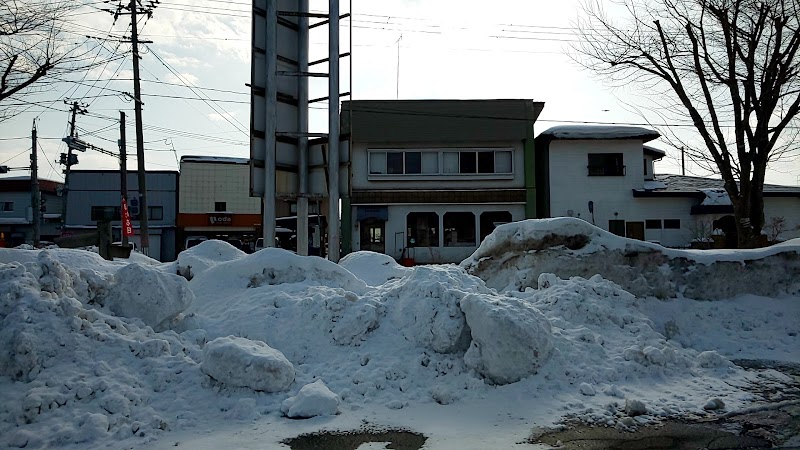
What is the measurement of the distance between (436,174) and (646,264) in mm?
18056

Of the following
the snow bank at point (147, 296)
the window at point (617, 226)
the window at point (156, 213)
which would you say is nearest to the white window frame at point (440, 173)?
the window at point (617, 226)

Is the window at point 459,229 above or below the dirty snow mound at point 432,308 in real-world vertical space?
above

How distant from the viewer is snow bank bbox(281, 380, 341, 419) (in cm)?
490

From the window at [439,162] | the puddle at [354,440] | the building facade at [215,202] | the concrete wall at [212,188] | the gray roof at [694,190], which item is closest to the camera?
the puddle at [354,440]

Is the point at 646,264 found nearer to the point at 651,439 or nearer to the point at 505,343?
the point at 505,343

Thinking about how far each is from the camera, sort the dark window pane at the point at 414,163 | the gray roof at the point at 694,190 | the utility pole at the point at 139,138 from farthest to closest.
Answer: the dark window pane at the point at 414,163
the gray roof at the point at 694,190
the utility pole at the point at 139,138

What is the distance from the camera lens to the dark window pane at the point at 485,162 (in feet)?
87.8

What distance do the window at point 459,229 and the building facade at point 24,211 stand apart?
3578 centimetres

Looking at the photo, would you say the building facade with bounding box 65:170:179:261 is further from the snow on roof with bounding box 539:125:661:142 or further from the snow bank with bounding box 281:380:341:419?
the snow bank with bounding box 281:380:341:419

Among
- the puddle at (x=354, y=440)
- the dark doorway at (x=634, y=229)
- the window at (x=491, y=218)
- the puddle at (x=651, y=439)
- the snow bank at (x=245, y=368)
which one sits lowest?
the puddle at (x=651, y=439)

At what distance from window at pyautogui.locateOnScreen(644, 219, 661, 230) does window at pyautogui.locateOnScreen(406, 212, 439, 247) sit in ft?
33.4

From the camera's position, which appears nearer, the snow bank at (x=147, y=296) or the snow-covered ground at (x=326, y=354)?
the snow-covered ground at (x=326, y=354)

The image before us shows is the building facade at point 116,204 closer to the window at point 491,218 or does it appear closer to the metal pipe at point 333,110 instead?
the window at point 491,218

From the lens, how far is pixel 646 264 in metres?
8.84
